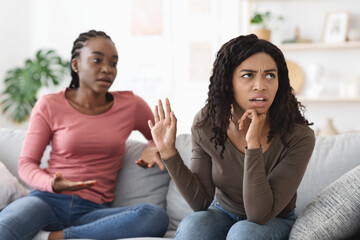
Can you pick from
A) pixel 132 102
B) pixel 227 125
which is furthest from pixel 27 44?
pixel 227 125

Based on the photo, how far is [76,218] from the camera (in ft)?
6.17

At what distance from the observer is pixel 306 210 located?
1445 mm

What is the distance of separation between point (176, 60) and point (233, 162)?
2944 millimetres

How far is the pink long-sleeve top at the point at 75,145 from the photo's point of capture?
1936 millimetres

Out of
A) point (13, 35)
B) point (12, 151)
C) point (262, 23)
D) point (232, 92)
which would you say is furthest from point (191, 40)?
point (232, 92)

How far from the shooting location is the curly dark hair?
1.45 m

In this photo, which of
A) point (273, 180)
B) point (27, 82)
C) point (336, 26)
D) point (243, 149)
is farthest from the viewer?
point (27, 82)

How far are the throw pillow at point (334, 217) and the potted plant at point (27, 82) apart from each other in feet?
10.6

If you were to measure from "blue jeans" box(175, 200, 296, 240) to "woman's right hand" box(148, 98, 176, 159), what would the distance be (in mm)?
227

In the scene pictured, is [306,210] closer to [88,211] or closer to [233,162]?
[233,162]

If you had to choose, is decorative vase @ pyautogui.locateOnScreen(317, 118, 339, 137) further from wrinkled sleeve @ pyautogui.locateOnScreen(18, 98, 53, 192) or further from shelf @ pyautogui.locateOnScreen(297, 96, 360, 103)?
wrinkled sleeve @ pyautogui.locateOnScreen(18, 98, 53, 192)

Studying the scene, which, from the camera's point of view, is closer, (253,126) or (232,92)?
(253,126)

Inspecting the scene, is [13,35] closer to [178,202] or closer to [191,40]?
[191,40]

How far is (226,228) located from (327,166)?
606mm
